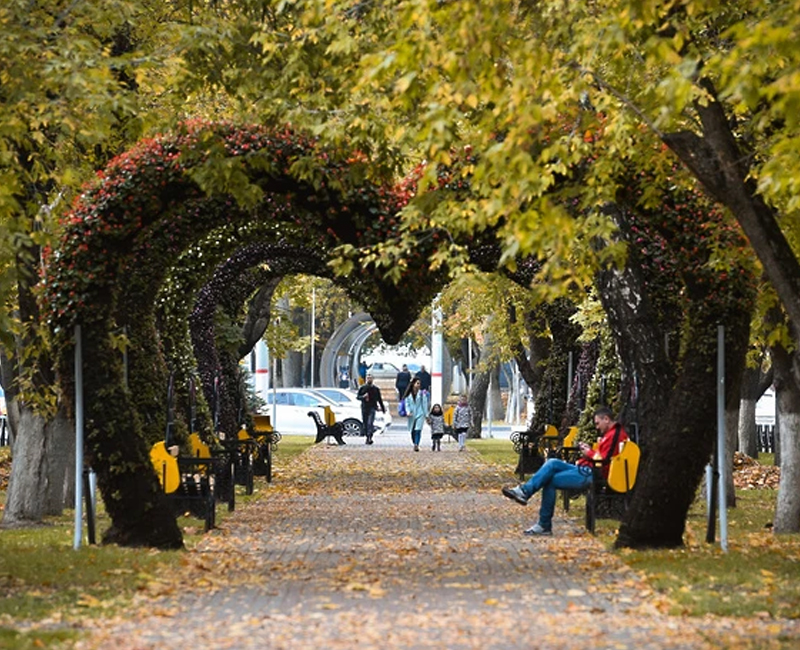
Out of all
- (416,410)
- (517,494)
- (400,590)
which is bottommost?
(400,590)

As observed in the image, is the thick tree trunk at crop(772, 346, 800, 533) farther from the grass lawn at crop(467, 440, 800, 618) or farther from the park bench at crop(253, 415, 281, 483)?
the park bench at crop(253, 415, 281, 483)

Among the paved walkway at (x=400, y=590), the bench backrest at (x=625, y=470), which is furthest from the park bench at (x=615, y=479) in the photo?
the paved walkway at (x=400, y=590)

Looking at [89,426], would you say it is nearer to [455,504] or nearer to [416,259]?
[416,259]

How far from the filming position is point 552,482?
19.1 m

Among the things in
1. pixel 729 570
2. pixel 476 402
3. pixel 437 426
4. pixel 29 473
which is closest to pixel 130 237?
pixel 29 473

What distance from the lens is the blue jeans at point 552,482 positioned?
18.9m

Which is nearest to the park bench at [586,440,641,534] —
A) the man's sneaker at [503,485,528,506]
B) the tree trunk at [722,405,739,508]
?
the man's sneaker at [503,485,528,506]

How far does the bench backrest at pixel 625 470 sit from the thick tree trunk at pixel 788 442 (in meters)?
2.12

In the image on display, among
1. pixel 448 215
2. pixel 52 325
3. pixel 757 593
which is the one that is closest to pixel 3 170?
pixel 52 325

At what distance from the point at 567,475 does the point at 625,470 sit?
33.9 inches

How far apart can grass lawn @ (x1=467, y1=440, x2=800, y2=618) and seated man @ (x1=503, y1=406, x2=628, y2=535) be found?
0.60 m

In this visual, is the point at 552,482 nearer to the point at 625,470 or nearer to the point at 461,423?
the point at 625,470

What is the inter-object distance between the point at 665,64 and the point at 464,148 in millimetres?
2165

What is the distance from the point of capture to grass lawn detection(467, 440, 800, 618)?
12393 mm
